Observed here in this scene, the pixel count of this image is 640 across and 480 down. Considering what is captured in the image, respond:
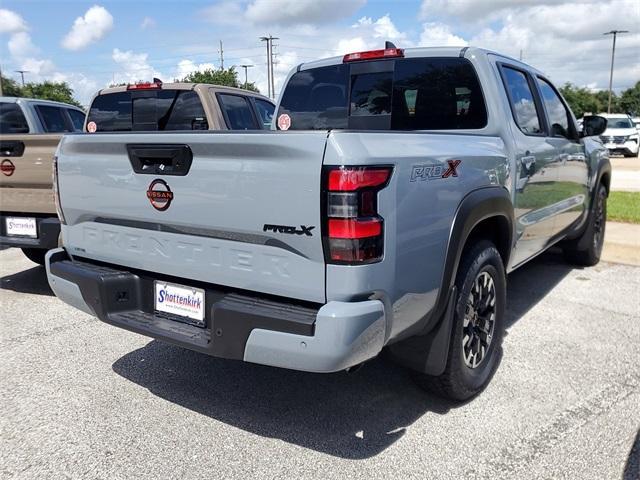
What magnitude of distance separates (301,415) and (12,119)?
6.24m

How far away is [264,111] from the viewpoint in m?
7.34

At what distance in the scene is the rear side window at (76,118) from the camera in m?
8.18

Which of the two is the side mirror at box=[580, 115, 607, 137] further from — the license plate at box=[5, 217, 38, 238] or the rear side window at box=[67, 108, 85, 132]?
the rear side window at box=[67, 108, 85, 132]

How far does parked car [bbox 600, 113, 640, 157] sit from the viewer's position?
22891mm

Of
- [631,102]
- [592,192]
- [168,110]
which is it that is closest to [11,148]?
[168,110]

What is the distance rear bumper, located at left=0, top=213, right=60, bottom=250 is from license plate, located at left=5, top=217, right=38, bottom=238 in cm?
4

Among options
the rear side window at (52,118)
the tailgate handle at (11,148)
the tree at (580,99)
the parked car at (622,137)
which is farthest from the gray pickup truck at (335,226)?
the tree at (580,99)

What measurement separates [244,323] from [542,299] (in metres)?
3.69

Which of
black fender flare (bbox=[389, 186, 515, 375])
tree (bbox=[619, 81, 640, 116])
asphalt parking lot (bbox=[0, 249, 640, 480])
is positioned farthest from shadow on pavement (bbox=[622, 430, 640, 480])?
tree (bbox=[619, 81, 640, 116])

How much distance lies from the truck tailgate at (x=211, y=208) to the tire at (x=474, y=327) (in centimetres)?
105

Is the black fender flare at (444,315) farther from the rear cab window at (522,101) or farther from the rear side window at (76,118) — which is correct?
the rear side window at (76,118)

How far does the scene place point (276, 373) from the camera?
3.63 meters

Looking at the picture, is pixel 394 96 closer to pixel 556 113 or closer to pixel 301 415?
pixel 556 113

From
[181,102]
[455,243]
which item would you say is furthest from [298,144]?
[181,102]
